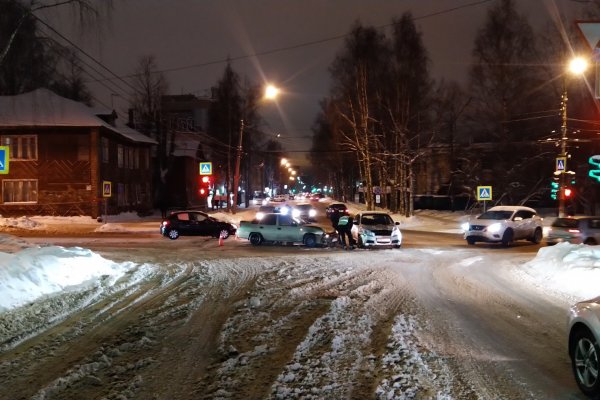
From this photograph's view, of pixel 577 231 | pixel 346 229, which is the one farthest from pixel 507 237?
pixel 346 229

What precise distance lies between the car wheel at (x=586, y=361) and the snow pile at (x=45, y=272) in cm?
810

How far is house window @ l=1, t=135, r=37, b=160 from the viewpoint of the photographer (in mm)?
41656

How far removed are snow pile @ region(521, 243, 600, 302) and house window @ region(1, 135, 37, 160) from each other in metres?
37.7

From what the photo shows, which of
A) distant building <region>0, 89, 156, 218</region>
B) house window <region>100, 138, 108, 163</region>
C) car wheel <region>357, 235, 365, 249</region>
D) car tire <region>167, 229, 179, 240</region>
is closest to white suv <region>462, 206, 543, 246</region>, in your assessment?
car wheel <region>357, 235, 365, 249</region>

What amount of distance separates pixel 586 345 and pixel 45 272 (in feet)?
33.0

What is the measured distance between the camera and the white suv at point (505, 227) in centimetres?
2352

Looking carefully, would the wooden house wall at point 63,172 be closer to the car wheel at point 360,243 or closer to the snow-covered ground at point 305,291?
the snow-covered ground at point 305,291

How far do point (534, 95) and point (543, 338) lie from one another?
4113 cm

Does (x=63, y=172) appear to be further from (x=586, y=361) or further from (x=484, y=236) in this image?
(x=586, y=361)

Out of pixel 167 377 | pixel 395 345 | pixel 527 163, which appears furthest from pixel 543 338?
pixel 527 163

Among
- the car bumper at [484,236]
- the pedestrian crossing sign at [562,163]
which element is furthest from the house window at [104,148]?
the pedestrian crossing sign at [562,163]

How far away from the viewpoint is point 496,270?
15.2 metres

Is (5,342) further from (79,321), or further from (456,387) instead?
(456,387)

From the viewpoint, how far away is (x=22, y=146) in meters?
41.8
